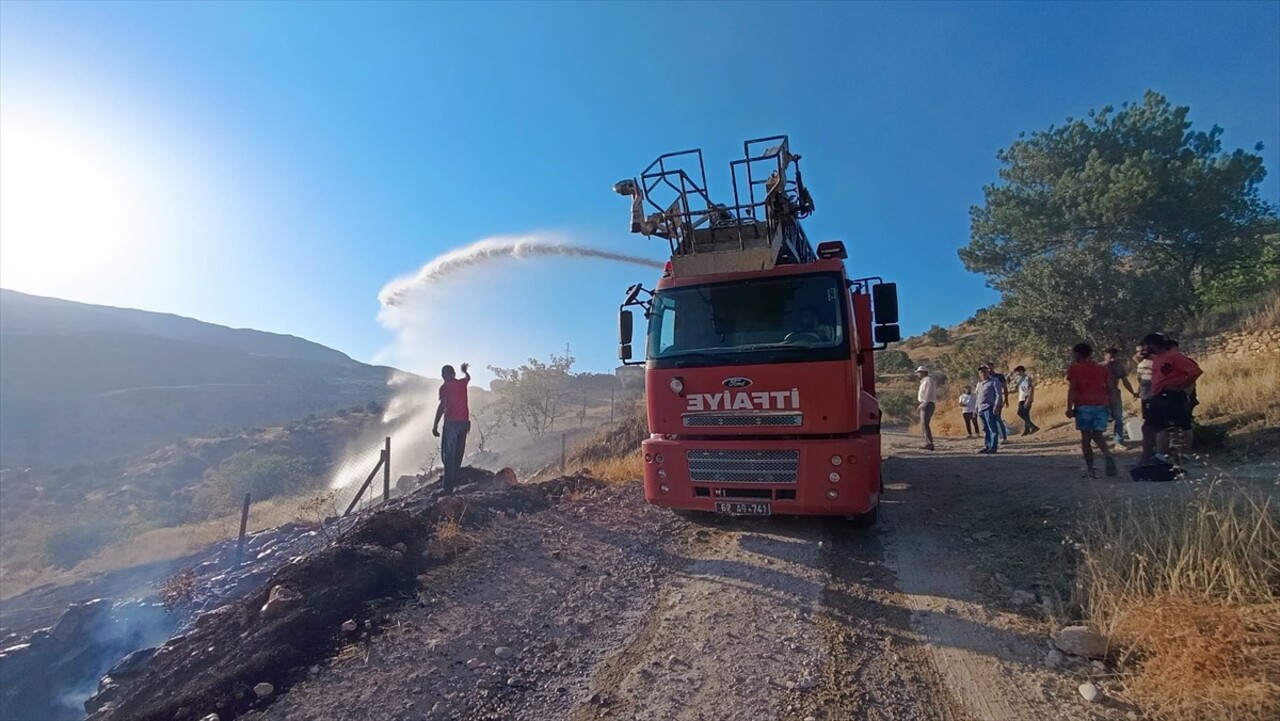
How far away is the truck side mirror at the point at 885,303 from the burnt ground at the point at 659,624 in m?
2.40

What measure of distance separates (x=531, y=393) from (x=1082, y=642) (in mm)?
29286

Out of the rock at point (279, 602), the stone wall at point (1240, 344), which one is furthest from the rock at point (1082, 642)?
the stone wall at point (1240, 344)

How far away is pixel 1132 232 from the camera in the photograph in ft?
65.8

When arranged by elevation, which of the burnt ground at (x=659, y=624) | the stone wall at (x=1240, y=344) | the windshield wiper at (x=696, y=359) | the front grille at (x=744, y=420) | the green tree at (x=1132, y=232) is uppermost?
the green tree at (x=1132, y=232)

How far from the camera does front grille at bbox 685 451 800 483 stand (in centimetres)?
579

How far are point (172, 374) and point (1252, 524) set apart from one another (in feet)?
317

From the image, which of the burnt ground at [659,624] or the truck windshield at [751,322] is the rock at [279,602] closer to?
the burnt ground at [659,624]

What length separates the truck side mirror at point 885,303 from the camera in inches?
257

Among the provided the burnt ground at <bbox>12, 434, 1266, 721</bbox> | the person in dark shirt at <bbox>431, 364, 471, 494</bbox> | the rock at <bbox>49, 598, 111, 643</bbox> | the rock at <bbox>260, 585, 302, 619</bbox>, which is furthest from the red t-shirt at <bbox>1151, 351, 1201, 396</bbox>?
the rock at <bbox>49, 598, 111, 643</bbox>

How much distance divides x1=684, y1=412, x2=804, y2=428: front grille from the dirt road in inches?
51.3

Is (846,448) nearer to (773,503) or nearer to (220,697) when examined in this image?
(773,503)

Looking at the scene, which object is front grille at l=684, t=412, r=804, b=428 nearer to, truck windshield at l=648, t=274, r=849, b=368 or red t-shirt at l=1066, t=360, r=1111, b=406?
truck windshield at l=648, t=274, r=849, b=368

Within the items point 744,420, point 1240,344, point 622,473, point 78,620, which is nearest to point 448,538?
point 744,420

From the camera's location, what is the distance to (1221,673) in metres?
2.81
